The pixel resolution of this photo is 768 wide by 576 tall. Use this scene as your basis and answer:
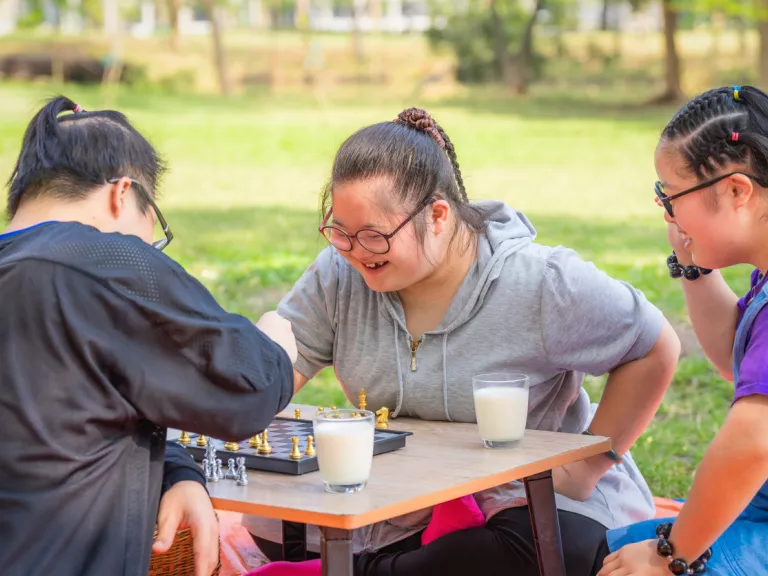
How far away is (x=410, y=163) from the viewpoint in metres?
3.24

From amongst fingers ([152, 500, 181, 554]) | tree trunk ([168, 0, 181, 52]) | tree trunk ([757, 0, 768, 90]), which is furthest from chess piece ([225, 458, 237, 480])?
tree trunk ([168, 0, 181, 52])

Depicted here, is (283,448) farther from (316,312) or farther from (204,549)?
(316,312)

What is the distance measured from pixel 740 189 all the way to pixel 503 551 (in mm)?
1172

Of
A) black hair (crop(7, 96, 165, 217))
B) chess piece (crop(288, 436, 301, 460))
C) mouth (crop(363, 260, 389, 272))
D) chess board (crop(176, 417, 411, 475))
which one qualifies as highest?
black hair (crop(7, 96, 165, 217))

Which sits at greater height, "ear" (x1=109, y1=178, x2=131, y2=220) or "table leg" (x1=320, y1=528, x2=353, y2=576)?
"ear" (x1=109, y1=178, x2=131, y2=220)

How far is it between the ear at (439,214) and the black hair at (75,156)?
964 mm

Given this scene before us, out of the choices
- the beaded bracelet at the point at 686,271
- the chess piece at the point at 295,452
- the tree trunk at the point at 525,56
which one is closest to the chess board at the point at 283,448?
the chess piece at the point at 295,452

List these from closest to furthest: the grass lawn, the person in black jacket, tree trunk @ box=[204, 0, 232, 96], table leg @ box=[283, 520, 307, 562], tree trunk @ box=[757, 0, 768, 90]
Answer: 1. the person in black jacket
2. table leg @ box=[283, 520, 307, 562]
3. the grass lawn
4. tree trunk @ box=[757, 0, 768, 90]
5. tree trunk @ box=[204, 0, 232, 96]

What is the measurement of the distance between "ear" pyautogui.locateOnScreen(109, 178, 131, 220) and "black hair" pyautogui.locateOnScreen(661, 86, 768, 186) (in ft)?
4.32

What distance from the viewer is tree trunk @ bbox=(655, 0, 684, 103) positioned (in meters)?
26.3

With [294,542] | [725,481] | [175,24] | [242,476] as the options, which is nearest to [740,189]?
[725,481]

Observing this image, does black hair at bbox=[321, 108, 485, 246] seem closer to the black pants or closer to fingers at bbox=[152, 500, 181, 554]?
the black pants

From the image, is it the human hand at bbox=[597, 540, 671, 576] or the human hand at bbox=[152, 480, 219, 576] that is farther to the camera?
the human hand at bbox=[597, 540, 671, 576]

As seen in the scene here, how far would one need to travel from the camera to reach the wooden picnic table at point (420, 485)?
2299mm
